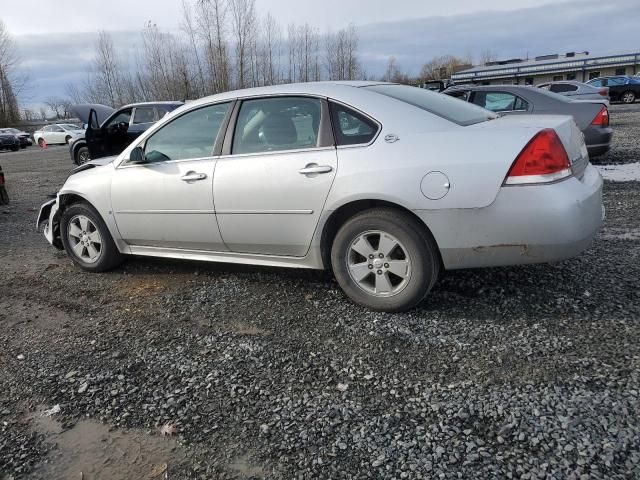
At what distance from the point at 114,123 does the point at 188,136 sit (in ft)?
30.7

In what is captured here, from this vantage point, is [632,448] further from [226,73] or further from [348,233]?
[226,73]

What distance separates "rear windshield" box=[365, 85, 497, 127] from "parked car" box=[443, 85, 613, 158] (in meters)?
4.53

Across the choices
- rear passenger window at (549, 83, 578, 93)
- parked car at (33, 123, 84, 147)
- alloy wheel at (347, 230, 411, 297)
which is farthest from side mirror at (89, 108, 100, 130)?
parked car at (33, 123, 84, 147)

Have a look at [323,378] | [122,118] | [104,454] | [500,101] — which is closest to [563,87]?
[500,101]

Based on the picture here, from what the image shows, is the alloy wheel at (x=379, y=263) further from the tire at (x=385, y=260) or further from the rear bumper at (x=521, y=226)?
the rear bumper at (x=521, y=226)

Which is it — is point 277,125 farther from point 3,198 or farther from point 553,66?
point 553,66

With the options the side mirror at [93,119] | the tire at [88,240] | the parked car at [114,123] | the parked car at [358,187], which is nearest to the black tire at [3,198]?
the parked car at [114,123]

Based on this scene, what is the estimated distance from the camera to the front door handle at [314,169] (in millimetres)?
3443

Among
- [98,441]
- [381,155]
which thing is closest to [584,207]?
[381,155]

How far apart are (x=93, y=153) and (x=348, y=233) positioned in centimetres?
872

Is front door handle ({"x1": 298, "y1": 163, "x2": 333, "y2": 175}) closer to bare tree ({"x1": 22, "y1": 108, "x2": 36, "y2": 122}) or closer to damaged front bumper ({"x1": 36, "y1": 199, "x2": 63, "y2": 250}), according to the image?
damaged front bumper ({"x1": 36, "y1": 199, "x2": 63, "y2": 250})

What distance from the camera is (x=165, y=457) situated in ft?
7.50

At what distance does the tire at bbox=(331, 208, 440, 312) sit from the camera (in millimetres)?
3293

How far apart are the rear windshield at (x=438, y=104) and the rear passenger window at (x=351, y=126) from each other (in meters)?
0.32
